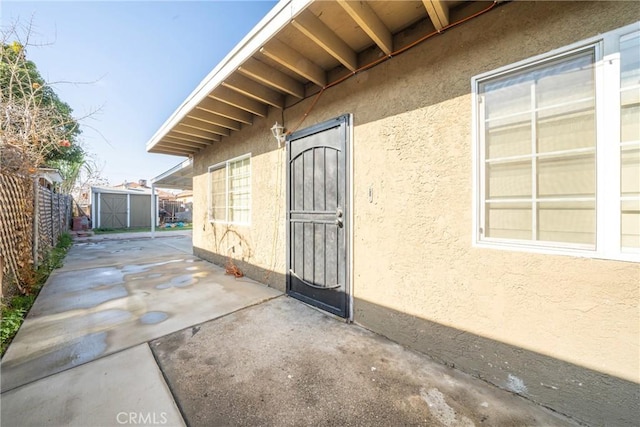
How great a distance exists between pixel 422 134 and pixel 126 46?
5442 millimetres

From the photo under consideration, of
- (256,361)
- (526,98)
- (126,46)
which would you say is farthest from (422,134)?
(126,46)

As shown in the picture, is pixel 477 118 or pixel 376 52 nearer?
pixel 477 118

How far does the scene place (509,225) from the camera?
1811 mm

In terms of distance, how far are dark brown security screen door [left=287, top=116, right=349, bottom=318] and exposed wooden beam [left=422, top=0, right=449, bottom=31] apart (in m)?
1.17

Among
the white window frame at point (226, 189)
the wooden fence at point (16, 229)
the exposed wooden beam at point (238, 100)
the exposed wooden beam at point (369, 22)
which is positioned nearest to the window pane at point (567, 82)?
the exposed wooden beam at point (369, 22)

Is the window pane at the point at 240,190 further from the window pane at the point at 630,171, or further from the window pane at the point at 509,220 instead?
the window pane at the point at 630,171

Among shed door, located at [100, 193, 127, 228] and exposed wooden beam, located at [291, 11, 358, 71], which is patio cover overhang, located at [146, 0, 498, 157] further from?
shed door, located at [100, 193, 127, 228]

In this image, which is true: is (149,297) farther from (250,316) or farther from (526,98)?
(526,98)

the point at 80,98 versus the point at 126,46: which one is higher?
the point at 126,46

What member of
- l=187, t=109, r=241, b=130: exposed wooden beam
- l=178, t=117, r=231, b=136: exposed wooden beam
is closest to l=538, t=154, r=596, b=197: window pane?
l=187, t=109, r=241, b=130: exposed wooden beam

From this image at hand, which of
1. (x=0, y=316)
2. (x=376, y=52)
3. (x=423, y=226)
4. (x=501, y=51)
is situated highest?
(x=376, y=52)

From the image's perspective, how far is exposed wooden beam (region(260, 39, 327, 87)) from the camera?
7.94 ft

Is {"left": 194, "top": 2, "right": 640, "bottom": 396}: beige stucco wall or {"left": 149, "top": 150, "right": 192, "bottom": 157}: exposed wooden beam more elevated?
{"left": 149, "top": 150, "right": 192, "bottom": 157}: exposed wooden beam

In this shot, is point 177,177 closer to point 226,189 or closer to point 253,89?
point 226,189
